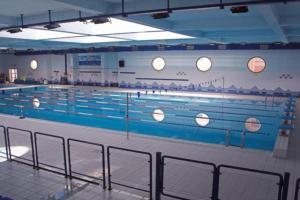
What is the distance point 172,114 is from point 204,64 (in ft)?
22.0

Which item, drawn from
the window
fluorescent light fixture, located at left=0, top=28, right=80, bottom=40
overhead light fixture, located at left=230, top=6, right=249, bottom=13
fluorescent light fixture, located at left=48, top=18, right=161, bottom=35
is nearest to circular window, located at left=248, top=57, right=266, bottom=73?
fluorescent light fixture, located at left=48, top=18, right=161, bottom=35

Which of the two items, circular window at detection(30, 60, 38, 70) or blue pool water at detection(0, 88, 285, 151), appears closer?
blue pool water at detection(0, 88, 285, 151)

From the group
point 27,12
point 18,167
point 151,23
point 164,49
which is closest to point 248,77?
point 164,49

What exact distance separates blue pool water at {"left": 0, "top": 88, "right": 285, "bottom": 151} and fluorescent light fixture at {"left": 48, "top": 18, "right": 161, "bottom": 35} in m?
2.62

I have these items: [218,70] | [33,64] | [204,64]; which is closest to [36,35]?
[204,64]

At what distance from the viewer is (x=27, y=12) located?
6.38 metres

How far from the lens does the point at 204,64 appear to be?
55.2 ft

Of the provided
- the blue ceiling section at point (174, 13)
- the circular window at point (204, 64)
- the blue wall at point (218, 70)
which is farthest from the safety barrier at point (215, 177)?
the circular window at point (204, 64)

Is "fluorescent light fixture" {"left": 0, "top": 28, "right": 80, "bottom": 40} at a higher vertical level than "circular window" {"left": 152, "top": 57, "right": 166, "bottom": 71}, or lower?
higher

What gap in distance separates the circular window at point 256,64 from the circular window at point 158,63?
223 inches

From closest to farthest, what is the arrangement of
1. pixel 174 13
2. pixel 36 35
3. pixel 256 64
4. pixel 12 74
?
pixel 174 13
pixel 36 35
pixel 256 64
pixel 12 74

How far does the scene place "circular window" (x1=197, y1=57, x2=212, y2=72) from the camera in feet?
54.4

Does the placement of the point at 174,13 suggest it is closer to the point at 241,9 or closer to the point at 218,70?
the point at 241,9

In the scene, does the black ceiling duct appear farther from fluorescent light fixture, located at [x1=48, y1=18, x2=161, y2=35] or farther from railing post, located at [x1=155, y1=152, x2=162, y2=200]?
fluorescent light fixture, located at [x1=48, y1=18, x2=161, y2=35]
